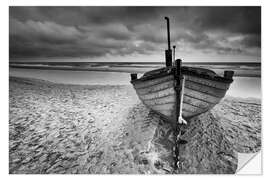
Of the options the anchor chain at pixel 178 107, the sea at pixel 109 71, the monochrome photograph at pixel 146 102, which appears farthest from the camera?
the sea at pixel 109 71

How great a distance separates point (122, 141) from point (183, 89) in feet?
3.75

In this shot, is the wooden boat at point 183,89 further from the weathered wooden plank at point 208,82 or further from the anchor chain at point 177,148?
the anchor chain at point 177,148

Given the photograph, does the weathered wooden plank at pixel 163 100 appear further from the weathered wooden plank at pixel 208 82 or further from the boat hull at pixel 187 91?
the weathered wooden plank at pixel 208 82

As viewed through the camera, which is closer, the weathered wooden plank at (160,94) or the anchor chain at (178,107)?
the anchor chain at (178,107)

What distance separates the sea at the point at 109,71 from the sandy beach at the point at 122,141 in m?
0.36

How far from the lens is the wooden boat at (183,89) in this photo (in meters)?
1.72

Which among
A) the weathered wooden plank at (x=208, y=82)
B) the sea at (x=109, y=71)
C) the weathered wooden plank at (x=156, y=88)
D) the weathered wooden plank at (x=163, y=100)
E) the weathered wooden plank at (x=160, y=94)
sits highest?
the sea at (x=109, y=71)

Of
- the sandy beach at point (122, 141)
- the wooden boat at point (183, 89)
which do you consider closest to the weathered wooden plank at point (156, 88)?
the wooden boat at point (183, 89)

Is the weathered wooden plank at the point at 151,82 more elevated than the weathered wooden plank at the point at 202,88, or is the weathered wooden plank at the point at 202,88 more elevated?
the weathered wooden plank at the point at 151,82

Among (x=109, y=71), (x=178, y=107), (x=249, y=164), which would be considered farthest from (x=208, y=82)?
(x=109, y=71)

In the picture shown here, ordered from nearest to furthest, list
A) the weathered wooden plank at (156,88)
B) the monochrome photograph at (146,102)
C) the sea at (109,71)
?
the weathered wooden plank at (156,88)
the monochrome photograph at (146,102)
the sea at (109,71)

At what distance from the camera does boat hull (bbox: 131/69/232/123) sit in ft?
5.78
